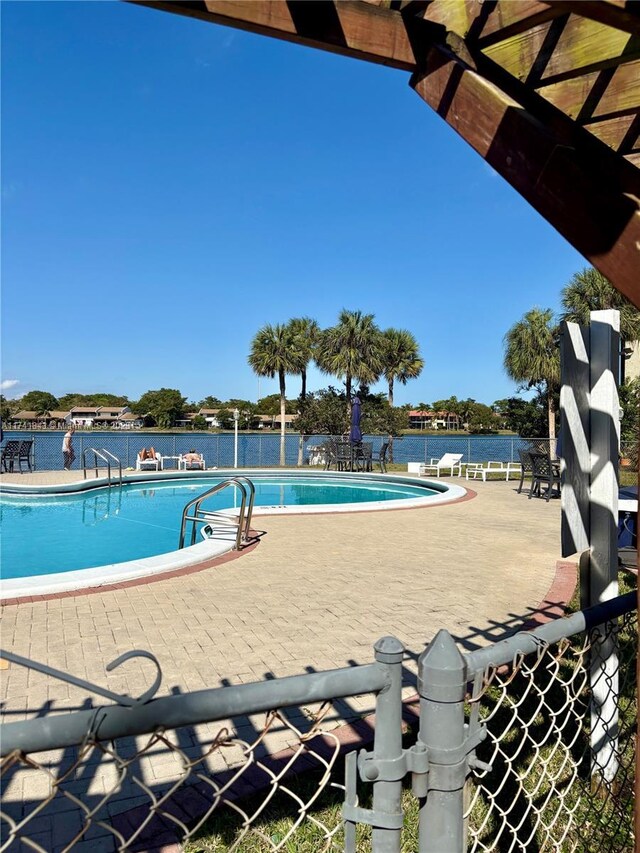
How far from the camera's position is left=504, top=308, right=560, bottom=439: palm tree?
30.6 m

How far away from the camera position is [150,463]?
72.1ft

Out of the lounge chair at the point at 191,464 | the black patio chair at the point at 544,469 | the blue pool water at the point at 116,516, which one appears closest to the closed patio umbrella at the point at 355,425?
the blue pool water at the point at 116,516

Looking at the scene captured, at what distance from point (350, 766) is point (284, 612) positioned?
4.33 m

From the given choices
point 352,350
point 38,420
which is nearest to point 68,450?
point 352,350

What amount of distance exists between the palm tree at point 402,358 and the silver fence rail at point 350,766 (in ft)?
114

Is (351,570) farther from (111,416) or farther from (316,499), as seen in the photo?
(111,416)

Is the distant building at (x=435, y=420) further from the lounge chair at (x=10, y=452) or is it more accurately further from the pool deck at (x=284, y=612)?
the pool deck at (x=284, y=612)

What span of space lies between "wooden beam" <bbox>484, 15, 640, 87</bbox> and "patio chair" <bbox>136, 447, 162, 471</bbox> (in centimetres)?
2116

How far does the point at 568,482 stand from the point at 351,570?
4.79 metres

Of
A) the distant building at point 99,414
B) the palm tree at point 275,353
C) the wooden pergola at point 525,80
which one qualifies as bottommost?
the wooden pergola at point 525,80

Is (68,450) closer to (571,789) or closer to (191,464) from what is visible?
(191,464)

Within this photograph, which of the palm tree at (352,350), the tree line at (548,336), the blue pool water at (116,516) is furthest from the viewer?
the palm tree at (352,350)

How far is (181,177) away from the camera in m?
18.2

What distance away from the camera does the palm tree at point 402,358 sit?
1539 inches
